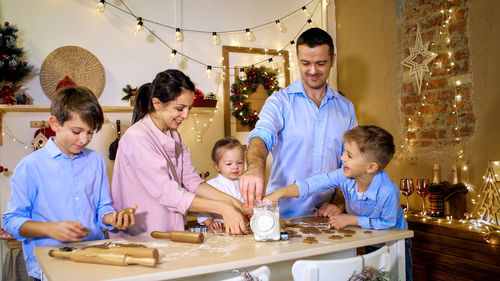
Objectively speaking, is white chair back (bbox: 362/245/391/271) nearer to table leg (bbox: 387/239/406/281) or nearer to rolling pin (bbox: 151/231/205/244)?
table leg (bbox: 387/239/406/281)

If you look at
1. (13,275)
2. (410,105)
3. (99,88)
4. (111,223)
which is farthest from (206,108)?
(111,223)

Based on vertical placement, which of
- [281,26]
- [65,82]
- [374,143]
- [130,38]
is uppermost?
[281,26]

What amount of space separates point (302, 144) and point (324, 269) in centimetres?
98

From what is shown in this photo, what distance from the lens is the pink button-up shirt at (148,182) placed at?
1653 millimetres

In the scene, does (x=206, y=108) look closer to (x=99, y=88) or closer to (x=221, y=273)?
(x=99, y=88)

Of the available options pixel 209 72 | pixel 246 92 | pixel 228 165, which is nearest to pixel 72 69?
pixel 209 72

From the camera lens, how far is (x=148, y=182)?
1.69 meters

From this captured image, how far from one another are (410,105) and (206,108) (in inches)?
74.7

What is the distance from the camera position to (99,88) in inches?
147

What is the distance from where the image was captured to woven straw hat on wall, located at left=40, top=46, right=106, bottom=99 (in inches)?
139

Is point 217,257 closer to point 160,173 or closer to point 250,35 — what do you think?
point 160,173

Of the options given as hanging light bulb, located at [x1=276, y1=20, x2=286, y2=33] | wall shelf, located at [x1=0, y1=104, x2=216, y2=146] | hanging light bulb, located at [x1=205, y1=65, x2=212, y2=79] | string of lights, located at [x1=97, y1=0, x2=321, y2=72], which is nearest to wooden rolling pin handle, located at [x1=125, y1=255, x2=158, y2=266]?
wall shelf, located at [x1=0, y1=104, x2=216, y2=146]

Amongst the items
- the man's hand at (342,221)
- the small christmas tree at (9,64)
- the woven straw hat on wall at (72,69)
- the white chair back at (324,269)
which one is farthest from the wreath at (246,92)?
the white chair back at (324,269)

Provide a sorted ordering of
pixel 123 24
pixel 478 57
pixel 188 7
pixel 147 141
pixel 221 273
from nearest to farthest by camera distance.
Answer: pixel 221 273, pixel 147 141, pixel 478 57, pixel 123 24, pixel 188 7
